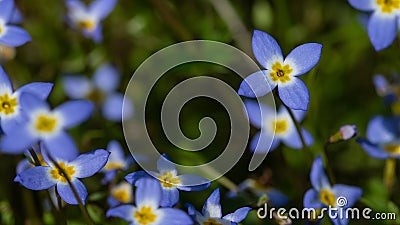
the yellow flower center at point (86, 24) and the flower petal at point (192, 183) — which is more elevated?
the yellow flower center at point (86, 24)

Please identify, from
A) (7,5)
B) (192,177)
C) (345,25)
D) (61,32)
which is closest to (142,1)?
(61,32)

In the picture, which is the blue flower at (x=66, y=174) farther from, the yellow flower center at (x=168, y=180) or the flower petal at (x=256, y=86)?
the flower petal at (x=256, y=86)

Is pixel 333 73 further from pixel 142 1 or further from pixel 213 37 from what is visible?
pixel 142 1

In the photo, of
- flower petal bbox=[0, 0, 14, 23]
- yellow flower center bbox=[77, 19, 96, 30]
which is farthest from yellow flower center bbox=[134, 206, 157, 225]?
yellow flower center bbox=[77, 19, 96, 30]

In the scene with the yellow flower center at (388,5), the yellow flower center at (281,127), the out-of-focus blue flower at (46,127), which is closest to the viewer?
the out-of-focus blue flower at (46,127)

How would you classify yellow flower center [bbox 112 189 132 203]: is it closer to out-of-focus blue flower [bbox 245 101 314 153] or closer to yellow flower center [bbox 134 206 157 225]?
yellow flower center [bbox 134 206 157 225]

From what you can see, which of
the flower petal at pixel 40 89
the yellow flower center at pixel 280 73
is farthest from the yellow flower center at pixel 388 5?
the flower petal at pixel 40 89

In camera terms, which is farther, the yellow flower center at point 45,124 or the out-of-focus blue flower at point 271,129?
the out-of-focus blue flower at point 271,129
